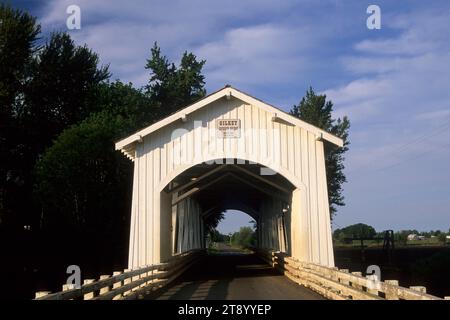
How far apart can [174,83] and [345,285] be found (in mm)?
43667

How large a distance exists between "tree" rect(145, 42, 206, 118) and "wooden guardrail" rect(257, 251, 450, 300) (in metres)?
34.2

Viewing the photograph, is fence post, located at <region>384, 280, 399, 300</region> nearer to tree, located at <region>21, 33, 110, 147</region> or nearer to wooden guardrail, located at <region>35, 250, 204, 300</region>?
wooden guardrail, located at <region>35, 250, 204, 300</region>

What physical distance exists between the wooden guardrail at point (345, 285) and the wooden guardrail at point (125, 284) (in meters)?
4.32

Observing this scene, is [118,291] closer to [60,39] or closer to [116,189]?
[116,189]


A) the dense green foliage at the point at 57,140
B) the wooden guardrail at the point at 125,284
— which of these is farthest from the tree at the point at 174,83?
the wooden guardrail at the point at 125,284

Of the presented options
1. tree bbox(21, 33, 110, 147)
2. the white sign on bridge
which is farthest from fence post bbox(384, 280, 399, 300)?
tree bbox(21, 33, 110, 147)

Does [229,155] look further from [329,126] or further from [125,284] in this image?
[329,126]

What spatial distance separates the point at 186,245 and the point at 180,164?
1454 centimetres

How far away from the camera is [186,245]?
32.7 m

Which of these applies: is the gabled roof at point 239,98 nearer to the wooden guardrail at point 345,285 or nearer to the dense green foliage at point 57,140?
the wooden guardrail at point 345,285

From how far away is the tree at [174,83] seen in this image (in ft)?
174

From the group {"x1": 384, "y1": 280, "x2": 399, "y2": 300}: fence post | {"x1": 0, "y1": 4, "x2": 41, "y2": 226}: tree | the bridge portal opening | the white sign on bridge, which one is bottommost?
{"x1": 384, "y1": 280, "x2": 399, "y2": 300}: fence post

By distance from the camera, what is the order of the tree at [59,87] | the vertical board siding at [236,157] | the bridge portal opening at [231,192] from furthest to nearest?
the tree at [59,87] < the bridge portal opening at [231,192] < the vertical board siding at [236,157]

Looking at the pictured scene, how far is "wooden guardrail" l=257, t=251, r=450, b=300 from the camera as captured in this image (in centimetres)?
890
